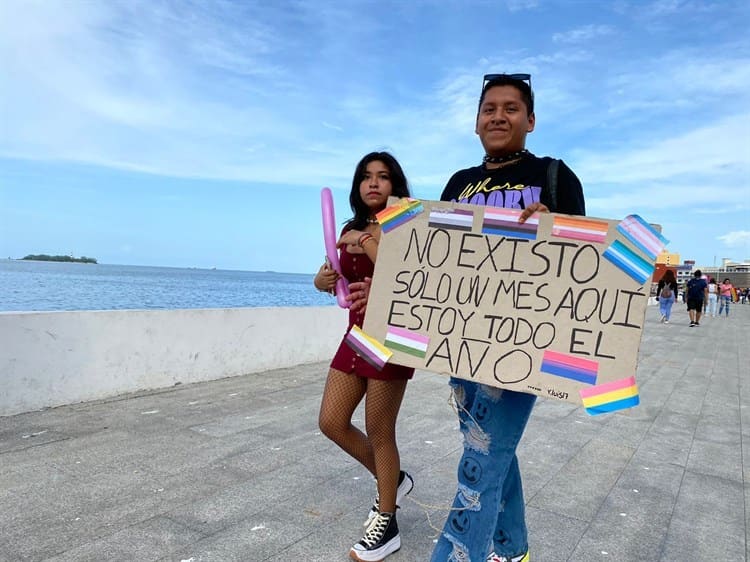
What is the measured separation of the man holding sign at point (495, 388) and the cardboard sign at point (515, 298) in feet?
0.47

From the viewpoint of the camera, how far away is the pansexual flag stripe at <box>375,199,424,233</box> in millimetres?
2086

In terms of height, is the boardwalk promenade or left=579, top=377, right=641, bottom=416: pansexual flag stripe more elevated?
left=579, top=377, right=641, bottom=416: pansexual flag stripe

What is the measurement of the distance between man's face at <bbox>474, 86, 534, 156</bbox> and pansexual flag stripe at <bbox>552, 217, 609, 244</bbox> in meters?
0.44

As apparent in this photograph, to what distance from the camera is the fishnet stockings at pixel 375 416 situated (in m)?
2.61

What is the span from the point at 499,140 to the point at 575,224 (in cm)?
50

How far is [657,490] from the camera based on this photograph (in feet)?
12.3

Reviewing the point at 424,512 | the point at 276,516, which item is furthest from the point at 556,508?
the point at 276,516

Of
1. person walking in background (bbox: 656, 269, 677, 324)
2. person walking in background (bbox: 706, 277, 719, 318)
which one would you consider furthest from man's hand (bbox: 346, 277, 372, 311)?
person walking in background (bbox: 706, 277, 719, 318)

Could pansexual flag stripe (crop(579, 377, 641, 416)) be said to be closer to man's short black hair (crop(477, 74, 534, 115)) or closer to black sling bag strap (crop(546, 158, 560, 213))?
black sling bag strap (crop(546, 158, 560, 213))

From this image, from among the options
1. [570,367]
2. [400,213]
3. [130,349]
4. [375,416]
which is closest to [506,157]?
[400,213]

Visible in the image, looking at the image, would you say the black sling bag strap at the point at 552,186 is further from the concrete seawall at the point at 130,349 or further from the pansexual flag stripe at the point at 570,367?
the concrete seawall at the point at 130,349

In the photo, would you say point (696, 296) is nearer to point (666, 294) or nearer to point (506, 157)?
point (666, 294)

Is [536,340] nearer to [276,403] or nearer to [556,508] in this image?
[556,508]

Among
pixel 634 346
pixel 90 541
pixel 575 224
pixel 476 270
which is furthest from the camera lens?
pixel 90 541
